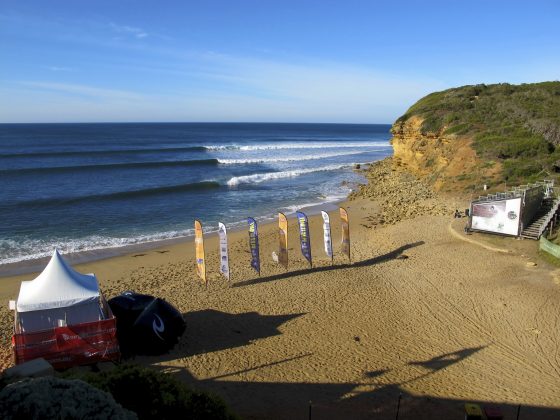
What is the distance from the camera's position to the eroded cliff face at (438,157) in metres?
31.6

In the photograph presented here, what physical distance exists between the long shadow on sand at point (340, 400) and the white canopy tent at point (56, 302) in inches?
104

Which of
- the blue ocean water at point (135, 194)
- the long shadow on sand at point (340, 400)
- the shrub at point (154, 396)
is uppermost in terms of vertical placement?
the shrub at point (154, 396)

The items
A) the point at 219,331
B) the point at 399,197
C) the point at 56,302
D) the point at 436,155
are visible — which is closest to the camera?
the point at 56,302

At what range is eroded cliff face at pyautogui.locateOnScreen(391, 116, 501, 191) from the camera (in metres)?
31.6

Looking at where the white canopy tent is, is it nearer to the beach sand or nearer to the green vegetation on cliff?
the beach sand

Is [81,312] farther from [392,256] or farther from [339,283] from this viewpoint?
[392,256]

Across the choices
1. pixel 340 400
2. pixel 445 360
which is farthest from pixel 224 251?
pixel 445 360

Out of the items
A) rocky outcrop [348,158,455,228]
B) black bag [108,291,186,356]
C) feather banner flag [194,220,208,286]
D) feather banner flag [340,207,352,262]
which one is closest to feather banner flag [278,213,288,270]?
feather banner flag [340,207,352,262]

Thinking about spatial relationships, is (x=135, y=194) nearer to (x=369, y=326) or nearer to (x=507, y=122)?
(x=369, y=326)

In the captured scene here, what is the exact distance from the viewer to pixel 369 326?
528 inches

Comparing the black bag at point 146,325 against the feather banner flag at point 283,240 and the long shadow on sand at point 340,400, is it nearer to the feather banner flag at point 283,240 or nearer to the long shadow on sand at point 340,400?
the long shadow on sand at point 340,400

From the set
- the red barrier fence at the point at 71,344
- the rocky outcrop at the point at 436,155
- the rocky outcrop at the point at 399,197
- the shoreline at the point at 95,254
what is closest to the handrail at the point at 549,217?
the rocky outcrop at the point at 399,197

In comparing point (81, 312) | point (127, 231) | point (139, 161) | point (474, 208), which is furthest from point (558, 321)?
point (139, 161)

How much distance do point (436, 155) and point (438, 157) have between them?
86 cm
